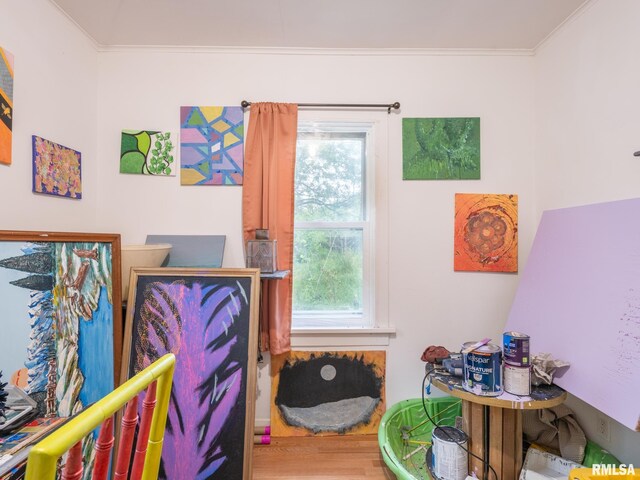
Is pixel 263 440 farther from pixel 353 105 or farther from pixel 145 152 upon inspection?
pixel 353 105

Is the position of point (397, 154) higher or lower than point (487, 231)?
higher

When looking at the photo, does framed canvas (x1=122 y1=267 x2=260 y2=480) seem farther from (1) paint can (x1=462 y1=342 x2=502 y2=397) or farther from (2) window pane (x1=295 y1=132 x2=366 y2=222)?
(1) paint can (x1=462 y1=342 x2=502 y2=397)

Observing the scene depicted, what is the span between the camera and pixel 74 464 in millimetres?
506

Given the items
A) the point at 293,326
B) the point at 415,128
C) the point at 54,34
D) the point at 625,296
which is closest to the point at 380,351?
the point at 293,326

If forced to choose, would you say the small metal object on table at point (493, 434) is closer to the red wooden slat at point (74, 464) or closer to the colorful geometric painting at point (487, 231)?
the colorful geometric painting at point (487, 231)

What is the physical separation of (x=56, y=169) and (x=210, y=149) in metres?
0.79

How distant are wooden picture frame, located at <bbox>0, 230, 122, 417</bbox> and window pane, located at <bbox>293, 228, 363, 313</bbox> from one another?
102 centimetres

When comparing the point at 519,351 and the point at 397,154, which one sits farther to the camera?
the point at 397,154

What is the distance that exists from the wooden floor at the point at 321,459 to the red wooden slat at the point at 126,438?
47.2 inches

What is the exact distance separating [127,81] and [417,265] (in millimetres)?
2189

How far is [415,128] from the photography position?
1971 mm

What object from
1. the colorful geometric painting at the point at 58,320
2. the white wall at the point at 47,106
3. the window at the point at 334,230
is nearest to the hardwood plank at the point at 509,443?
the window at the point at 334,230

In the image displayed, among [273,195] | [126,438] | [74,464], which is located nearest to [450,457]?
[126,438]

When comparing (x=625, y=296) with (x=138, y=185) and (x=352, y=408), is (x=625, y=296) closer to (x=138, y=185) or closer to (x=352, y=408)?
(x=352, y=408)
